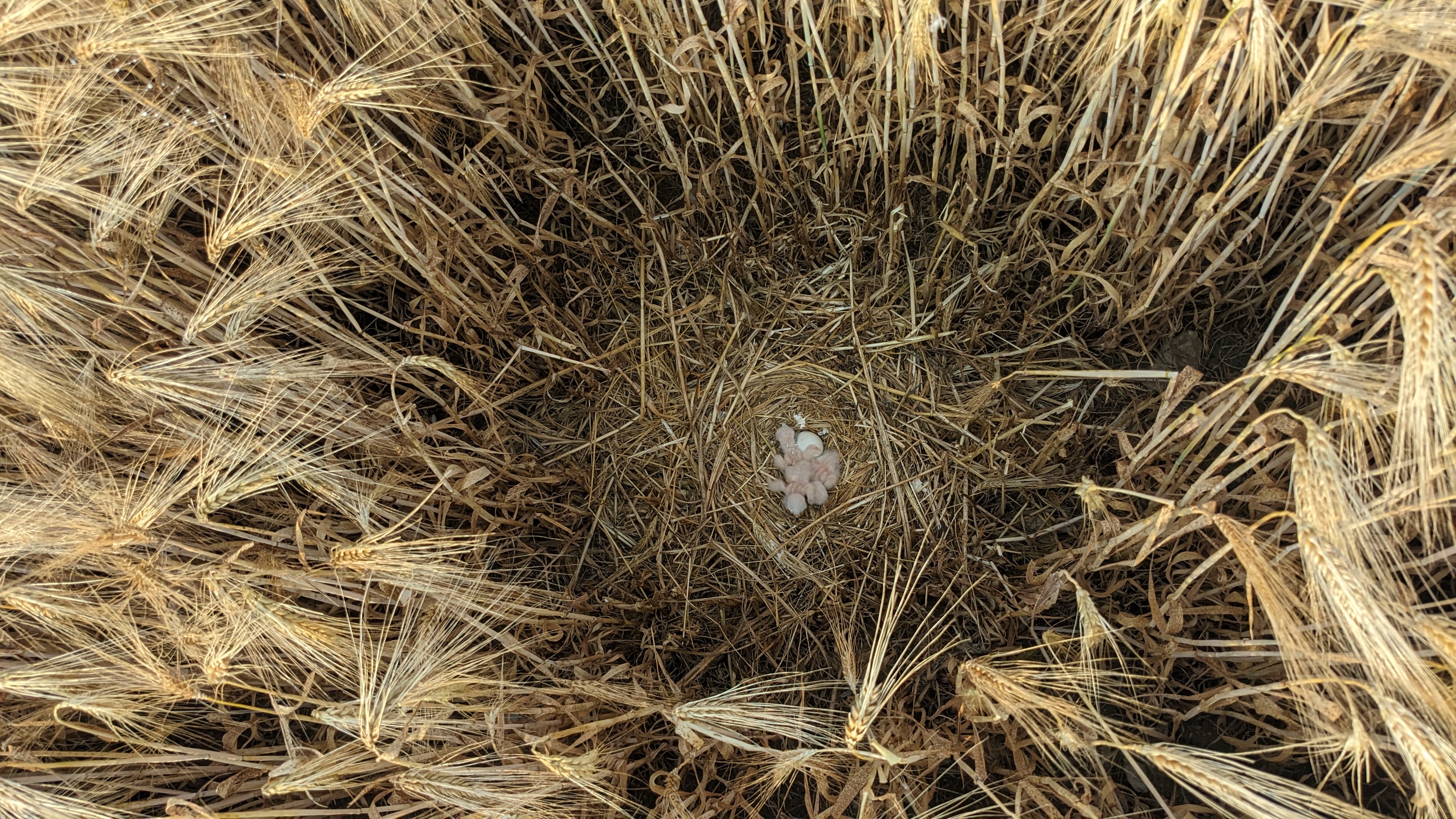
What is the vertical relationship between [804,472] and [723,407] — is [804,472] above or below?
below

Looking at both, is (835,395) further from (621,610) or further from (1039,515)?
(621,610)

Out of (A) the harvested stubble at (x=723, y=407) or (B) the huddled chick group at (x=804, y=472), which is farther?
(B) the huddled chick group at (x=804, y=472)

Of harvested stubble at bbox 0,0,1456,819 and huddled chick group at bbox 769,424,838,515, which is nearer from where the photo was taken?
harvested stubble at bbox 0,0,1456,819

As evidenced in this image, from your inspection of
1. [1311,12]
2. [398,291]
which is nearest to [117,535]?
[398,291]

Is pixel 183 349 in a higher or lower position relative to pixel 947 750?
higher
